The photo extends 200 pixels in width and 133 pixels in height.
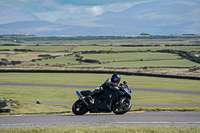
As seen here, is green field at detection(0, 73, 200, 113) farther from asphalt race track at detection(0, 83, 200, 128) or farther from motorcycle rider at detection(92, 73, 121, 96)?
motorcycle rider at detection(92, 73, 121, 96)

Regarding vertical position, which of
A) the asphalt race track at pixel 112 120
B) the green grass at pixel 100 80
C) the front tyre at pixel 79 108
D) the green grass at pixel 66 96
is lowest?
the green grass at pixel 100 80

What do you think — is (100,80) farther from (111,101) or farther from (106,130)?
(106,130)

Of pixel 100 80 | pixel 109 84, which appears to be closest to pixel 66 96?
pixel 100 80

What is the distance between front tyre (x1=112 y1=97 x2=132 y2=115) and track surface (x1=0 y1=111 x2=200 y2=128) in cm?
40

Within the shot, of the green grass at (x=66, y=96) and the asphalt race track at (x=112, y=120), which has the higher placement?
the asphalt race track at (x=112, y=120)

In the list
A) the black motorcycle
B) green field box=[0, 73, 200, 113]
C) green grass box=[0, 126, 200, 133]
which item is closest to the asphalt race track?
the black motorcycle

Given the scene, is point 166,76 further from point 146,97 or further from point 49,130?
point 49,130

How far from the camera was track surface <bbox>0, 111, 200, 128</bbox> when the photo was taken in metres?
15.1

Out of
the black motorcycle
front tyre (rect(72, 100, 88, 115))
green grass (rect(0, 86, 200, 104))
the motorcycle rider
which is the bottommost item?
green grass (rect(0, 86, 200, 104))

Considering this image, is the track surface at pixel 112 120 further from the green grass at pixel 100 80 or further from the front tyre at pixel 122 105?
the green grass at pixel 100 80

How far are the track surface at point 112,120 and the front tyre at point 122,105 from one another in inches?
15.8

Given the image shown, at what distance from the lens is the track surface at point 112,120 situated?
15.1m

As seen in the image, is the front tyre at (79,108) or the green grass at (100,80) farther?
the green grass at (100,80)

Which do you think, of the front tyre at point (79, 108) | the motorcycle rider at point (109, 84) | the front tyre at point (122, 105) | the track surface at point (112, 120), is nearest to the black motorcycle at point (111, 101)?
the front tyre at point (122, 105)
